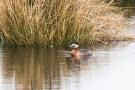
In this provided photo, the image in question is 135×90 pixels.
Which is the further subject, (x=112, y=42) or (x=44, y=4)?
(x=112, y=42)

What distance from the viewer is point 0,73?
1268 cm

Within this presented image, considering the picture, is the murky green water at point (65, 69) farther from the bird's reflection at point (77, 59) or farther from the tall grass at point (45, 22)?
the tall grass at point (45, 22)

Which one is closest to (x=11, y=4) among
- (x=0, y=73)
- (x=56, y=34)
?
(x=56, y=34)

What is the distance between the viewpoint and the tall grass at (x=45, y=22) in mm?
16438

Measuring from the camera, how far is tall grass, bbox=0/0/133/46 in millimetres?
16438

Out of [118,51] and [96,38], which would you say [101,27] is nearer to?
[96,38]

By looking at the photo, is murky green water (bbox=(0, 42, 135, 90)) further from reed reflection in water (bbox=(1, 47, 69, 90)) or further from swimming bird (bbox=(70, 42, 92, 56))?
swimming bird (bbox=(70, 42, 92, 56))

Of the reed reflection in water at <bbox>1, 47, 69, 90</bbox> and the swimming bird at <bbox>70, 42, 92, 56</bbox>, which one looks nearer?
the reed reflection in water at <bbox>1, 47, 69, 90</bbox>

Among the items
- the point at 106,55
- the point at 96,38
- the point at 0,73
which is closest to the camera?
the point at 0,73

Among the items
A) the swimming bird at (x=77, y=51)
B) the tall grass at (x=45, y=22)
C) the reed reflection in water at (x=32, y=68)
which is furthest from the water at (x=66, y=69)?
the tall grass at (x=45, y=22)

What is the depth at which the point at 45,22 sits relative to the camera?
54.0 feet

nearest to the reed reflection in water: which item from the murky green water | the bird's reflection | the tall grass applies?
the murky green water

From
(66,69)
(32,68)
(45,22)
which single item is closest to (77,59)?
(45,22)

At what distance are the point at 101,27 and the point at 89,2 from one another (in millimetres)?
1076
